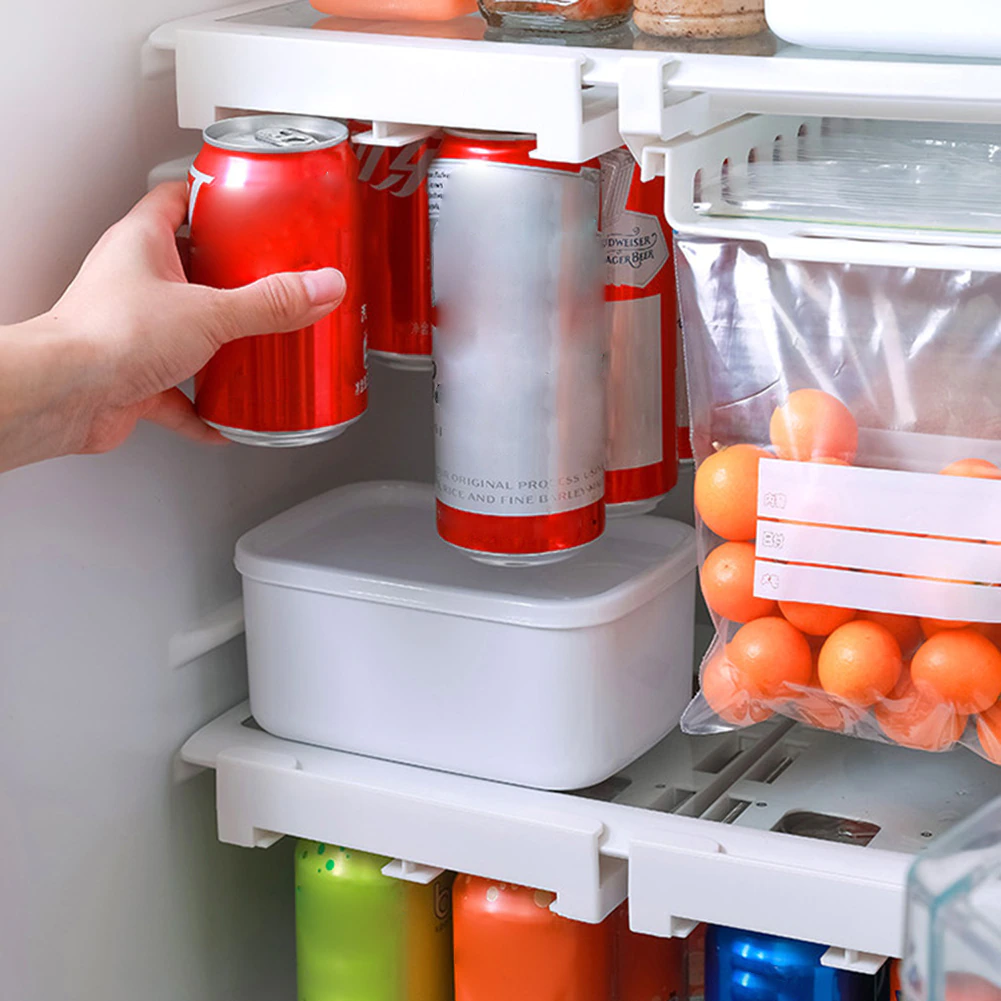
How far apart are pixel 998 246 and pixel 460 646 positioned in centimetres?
41

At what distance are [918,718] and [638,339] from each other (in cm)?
27

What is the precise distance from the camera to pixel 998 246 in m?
0.76

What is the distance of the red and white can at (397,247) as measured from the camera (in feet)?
3.19

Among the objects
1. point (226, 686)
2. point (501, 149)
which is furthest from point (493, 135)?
point (226, 686)

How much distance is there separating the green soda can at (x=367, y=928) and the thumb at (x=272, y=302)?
0.37 metres

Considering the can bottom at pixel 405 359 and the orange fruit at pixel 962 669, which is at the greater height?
the can bottom at pixel 405 359

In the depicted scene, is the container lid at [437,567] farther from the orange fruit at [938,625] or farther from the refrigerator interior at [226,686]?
the orange fruit at [938,625]

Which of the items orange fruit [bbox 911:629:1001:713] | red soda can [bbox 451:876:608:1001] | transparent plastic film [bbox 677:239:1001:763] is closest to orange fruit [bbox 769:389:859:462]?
transparent plastic film [bbox 677:239:1001:763]

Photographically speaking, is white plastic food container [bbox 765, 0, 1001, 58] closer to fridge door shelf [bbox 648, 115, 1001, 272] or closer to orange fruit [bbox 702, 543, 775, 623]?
fridge door shelf [bbox 648, 115, 1001, 272]

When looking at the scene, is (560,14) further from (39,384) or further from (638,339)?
(39,384)

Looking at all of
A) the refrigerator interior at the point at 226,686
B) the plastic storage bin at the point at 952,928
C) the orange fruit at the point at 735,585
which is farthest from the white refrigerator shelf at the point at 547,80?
the plastic storage bin at the point at 952,928

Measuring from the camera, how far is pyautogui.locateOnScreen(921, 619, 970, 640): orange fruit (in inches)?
31.3

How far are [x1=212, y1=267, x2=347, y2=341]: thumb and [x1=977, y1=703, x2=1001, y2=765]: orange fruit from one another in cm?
41

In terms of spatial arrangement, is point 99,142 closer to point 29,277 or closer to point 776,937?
point 29,277
